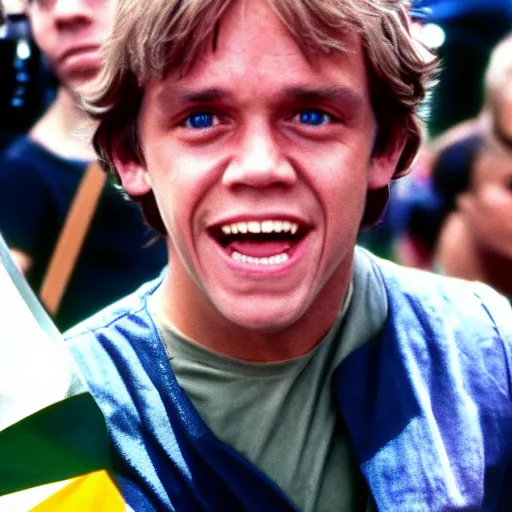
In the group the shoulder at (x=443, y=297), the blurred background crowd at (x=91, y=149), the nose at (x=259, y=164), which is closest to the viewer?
the nose at (x=259, y=164)

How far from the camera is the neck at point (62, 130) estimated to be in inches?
64.0

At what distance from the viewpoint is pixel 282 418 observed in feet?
4.47

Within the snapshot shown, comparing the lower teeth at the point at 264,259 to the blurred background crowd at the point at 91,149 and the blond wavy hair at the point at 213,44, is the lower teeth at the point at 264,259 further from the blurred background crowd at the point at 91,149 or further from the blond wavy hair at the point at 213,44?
the blurred background crowd at the point at 91,149

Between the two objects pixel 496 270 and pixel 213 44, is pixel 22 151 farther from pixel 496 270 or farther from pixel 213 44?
pixel 496 270

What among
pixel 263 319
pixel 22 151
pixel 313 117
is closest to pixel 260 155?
pixel 313 117

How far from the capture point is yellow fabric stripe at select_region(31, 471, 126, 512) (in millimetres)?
1044

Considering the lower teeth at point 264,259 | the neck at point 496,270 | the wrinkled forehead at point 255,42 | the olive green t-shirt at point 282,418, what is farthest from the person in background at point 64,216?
the neck at point 496,270

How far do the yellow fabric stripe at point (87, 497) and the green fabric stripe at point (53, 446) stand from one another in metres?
0.01

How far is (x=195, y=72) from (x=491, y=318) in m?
0.66

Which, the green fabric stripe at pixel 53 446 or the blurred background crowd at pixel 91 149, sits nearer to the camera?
the green fabric stripe at pixel 53 446

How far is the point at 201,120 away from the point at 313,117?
0.16 metres

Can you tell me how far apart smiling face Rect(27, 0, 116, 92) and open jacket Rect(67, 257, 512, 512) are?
0.42 metres

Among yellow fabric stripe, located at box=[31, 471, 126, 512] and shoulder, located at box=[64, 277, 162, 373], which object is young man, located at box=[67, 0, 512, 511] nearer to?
shoulder, located at box=[64, 277, 162, 373]

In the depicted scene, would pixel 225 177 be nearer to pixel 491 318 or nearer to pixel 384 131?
pixel 384 131
